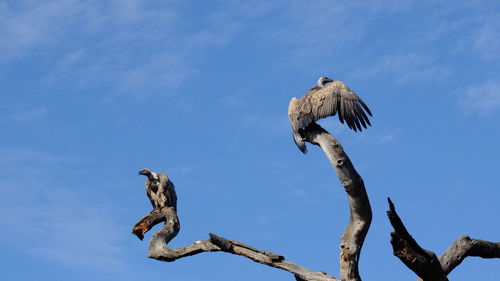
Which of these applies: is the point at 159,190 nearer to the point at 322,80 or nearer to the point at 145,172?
the point at 145,172

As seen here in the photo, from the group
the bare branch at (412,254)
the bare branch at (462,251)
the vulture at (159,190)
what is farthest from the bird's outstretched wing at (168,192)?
the bare branch at (412,254)

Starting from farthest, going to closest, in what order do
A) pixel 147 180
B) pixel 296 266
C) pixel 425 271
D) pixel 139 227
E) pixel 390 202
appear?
pixel 147 180 < pixel 139 227 < pixel 296 266 < pixel 425 271 < pixel 390 202

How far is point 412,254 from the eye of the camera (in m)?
8.45

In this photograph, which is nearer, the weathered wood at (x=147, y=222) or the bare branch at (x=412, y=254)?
the bare branch at (x=412, y=254)

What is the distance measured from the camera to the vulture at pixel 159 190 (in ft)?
38.9

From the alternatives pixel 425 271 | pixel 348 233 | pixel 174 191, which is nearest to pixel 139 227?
pixel 174 191

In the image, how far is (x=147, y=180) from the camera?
12609 mm

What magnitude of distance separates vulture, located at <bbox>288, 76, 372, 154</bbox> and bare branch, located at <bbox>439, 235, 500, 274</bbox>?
1.89m

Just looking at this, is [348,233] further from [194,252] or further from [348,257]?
[194,252]

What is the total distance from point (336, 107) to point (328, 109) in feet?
0.45

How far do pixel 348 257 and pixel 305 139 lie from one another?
1.62 metres

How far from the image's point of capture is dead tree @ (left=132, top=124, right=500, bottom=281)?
27.9 feet

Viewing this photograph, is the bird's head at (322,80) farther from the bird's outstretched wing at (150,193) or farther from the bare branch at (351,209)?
the bird's outstretched wing at (150,193)

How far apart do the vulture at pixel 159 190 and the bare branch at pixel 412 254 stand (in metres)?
4.23
